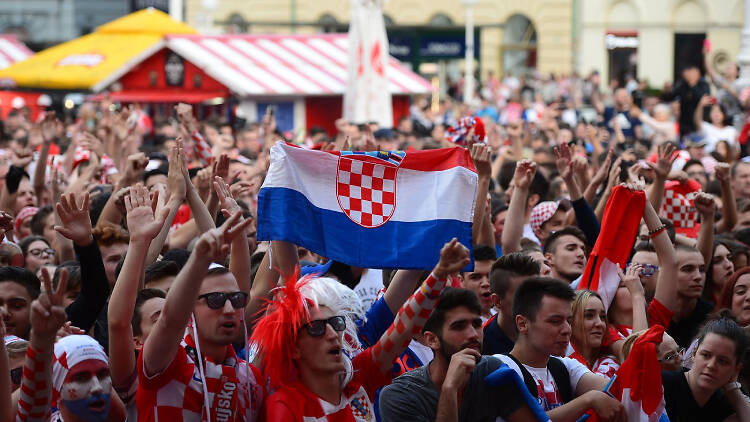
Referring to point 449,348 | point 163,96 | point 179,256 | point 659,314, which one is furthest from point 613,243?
point 163,96

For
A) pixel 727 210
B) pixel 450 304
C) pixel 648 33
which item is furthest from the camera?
pixel 648 33

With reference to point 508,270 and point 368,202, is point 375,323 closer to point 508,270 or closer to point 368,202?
point 368,202

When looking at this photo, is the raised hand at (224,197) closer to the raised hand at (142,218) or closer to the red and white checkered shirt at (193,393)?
the raised hand at (142,218)

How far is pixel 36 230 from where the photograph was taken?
9227 millimetres

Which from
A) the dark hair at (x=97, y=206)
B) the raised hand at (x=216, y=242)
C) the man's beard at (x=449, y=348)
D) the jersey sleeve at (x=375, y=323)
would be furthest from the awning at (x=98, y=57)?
the raised hand at (x=216, y=242)

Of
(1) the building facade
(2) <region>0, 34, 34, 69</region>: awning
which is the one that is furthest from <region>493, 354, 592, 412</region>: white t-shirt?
(1) the building facade

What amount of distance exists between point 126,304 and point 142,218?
1.32 feet

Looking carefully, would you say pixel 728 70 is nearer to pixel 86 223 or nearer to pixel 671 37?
pixel 86 223

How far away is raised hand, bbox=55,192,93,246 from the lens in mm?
5469

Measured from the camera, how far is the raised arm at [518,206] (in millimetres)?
7516

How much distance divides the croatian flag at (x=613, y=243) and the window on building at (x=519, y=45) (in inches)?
1520

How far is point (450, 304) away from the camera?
531cm

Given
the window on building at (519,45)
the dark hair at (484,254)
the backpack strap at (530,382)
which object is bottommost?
the backpack strap at (530,382)

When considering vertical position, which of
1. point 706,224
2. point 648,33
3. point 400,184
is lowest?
point 706,224
